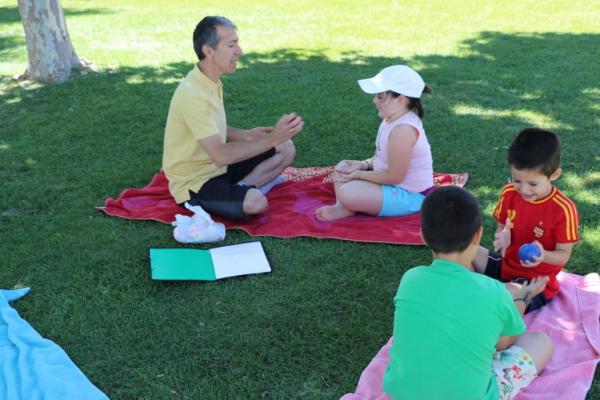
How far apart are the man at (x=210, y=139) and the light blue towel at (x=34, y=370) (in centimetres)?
172

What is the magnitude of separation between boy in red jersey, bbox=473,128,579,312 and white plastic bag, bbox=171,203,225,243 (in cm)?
201

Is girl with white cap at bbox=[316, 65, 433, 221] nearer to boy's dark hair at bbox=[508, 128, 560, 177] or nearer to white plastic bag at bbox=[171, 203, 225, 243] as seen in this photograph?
white plastic bag at bbox=[171, 203, 225, 243]

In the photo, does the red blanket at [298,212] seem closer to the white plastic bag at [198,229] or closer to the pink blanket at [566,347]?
the white plastic bag at [198,229]

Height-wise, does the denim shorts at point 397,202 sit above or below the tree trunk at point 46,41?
below

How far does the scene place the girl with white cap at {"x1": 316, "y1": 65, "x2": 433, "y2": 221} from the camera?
4.59 m

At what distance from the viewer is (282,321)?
3752mm

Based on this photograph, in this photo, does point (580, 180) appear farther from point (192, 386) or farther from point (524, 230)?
point (192, 386)

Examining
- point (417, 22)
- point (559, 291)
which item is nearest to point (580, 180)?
point (559, 291)

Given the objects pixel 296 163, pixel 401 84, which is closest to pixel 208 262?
pixel 401 84

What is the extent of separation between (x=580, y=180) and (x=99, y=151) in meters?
4.52

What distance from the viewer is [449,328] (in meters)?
2.43

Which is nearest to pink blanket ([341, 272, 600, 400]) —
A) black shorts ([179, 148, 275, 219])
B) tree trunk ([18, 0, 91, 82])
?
black shorts ([179, 148, 275, 219])

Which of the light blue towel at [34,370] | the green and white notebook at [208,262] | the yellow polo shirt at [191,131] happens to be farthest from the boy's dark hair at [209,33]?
the light blue towel at [34,370]

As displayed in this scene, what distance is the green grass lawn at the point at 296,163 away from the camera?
3.54 meters
